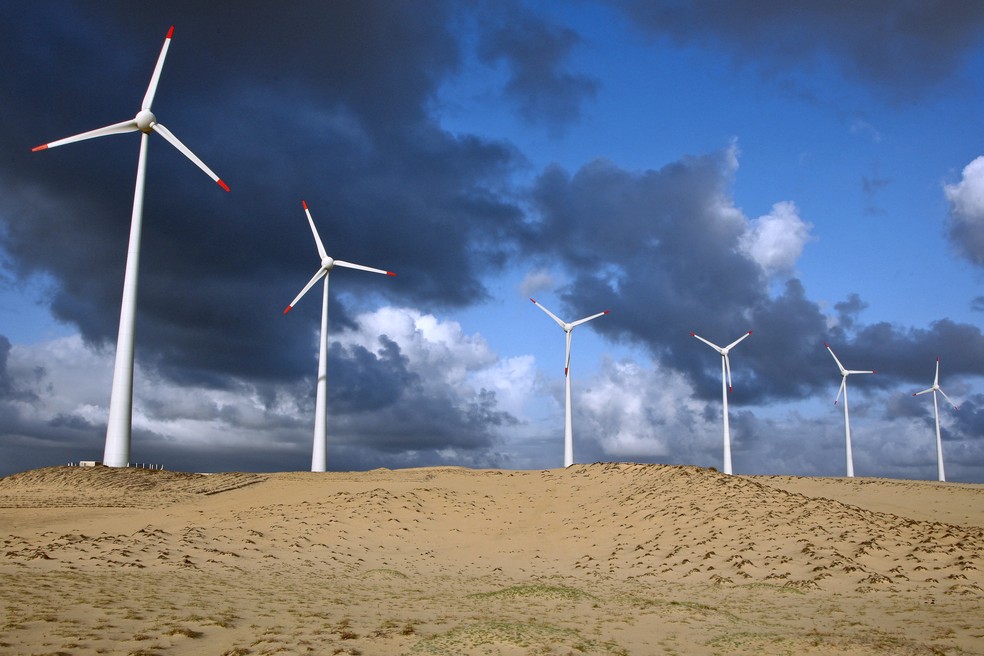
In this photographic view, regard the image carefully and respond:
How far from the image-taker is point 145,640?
14453 millimetres

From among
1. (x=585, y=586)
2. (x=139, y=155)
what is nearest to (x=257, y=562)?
(x=585, y=586)

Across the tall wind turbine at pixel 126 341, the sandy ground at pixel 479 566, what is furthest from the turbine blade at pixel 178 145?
the sandy ground at pixel 479 566

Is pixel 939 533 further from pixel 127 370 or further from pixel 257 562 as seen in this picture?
pixel 127 370

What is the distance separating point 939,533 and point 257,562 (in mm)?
31396

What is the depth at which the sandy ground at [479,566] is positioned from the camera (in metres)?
15.8

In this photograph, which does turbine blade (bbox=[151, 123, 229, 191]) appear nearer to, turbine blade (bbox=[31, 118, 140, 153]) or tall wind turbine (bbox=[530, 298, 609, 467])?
turbine blade (bbox=[31, 118, 140, 153])

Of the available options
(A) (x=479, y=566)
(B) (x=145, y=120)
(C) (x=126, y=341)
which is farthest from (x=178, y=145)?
(A) (x=479, y=566)

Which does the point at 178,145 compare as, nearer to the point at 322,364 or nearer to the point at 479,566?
the point at 322,364

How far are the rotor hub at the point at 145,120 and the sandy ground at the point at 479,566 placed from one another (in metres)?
29.5

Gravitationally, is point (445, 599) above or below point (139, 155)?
below

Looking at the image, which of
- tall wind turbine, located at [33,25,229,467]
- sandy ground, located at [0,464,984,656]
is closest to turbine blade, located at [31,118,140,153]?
tall wind turbine, located at [33,25,229,467]

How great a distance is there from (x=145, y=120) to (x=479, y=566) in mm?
50698

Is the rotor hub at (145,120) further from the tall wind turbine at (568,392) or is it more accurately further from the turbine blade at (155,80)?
the tall wind turbine at (568,392)

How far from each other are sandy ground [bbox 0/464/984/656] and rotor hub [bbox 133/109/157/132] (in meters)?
29.5
